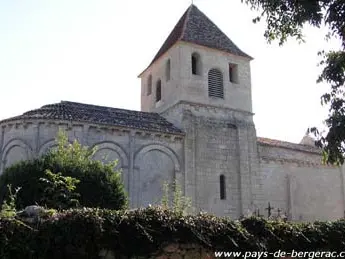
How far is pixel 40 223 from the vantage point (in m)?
7.93

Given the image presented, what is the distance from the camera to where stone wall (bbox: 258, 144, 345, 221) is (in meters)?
25.4

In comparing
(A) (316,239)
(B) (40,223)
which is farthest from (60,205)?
(A) (316,239)

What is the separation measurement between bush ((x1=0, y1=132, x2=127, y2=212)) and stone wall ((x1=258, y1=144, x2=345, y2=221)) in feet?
40.4

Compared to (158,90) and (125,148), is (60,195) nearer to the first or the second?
(125,148)

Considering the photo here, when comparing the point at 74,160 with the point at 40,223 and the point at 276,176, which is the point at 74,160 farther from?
the point at 276,176

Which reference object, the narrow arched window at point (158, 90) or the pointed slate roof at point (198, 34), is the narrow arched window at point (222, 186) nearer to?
the narrow arched window at point (158, 90)

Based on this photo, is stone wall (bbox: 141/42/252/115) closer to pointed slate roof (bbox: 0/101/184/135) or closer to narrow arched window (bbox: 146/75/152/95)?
narrow arched window (bbox: 146/75/152/95)

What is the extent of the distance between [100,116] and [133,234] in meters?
14.0

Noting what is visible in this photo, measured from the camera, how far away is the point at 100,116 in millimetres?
21828

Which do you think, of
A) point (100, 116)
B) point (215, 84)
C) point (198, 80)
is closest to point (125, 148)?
point (100, 116)

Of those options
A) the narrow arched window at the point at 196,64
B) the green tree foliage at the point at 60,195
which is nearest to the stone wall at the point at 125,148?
the narrow arched window at the point at 196,64

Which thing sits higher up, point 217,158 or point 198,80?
point 198,80

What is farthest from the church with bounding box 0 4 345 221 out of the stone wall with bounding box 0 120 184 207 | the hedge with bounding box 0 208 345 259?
the hedge with bounding box 0 208 345 259

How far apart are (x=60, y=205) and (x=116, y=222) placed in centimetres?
244
